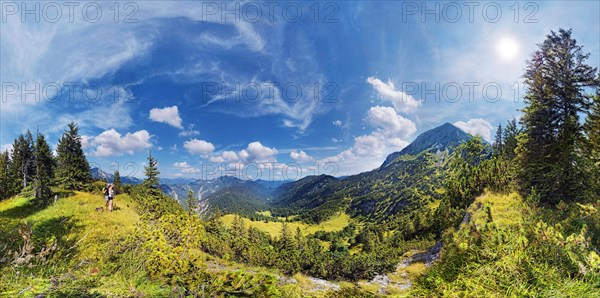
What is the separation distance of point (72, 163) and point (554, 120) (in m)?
68.0

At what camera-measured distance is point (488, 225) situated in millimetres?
5996

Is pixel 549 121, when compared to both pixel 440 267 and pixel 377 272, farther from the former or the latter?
pixel 377 272

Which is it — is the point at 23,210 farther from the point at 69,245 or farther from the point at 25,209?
the point at 69,245

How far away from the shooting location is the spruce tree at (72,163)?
4250 centimetres

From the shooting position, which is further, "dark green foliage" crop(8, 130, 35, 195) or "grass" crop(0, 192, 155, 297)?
"dark green foliage" crop(8, 130, 35, 195)

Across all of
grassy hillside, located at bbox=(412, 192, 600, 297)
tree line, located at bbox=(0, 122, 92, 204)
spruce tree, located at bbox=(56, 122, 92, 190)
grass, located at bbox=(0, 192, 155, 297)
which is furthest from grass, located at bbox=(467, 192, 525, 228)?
spruce tree, located at bbox=(56, 122, 92, 190)

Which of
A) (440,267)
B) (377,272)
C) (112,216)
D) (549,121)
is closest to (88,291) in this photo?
(440,267)

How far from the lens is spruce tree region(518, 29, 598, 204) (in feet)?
79.4

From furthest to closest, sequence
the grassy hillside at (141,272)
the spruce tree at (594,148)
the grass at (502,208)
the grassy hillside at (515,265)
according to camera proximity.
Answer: the spruce tree at (594,148) → the grass at (502,208) → the grassy hillside at (141,272) → the grassy hillside at (515,265)

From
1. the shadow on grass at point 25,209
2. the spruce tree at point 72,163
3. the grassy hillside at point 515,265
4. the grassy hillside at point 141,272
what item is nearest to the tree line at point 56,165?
the spruce tree at point 72,163

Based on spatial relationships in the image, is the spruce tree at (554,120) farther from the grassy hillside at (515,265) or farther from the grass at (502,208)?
the grassy hillside at (515,265)

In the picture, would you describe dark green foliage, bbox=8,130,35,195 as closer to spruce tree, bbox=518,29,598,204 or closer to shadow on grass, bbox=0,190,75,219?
shadow on grass, bbox=0,190,75,219

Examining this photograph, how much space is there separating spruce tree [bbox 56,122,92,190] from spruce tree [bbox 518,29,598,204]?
6333 cm

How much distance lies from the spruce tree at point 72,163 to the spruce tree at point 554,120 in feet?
208
